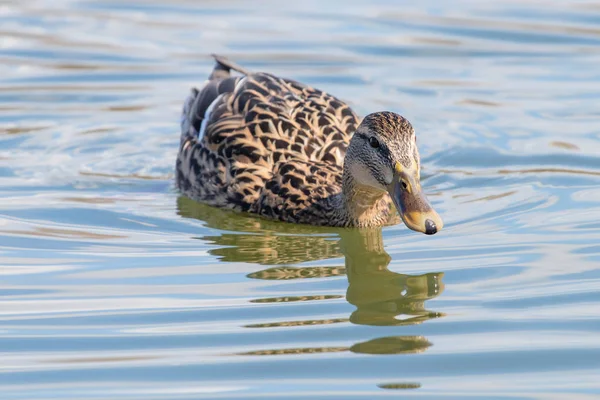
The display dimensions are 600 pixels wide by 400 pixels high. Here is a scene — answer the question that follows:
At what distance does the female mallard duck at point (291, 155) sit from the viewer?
8758 millimetres

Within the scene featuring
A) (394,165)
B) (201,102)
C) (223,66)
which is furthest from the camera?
(223,66)

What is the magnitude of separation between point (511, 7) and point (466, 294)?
32.5 feet

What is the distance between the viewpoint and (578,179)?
1028 centimetres

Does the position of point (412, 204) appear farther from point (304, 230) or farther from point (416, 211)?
point (304, 230)

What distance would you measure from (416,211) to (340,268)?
24.6 inches

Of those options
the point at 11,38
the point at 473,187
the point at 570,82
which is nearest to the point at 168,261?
the point at 473,187

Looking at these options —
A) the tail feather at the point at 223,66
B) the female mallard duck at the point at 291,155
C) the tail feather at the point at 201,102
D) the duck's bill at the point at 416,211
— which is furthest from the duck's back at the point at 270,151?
the duck's bill at the point at 416,211

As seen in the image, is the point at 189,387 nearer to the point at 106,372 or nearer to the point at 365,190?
the point at 106,372

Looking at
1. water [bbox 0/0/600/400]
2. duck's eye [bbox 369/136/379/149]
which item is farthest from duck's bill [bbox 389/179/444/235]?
duck's eye [bbox 369/136/379/149]

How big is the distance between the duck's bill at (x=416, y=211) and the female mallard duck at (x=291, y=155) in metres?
0.13

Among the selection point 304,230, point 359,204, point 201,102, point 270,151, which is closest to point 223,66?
point 201,102

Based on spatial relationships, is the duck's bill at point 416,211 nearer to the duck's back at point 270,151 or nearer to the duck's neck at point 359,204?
the duck's neck at point 359,204

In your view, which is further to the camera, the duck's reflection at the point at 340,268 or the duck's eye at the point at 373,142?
the duck's eye at the point at 373,142

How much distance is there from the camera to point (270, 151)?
991cm
